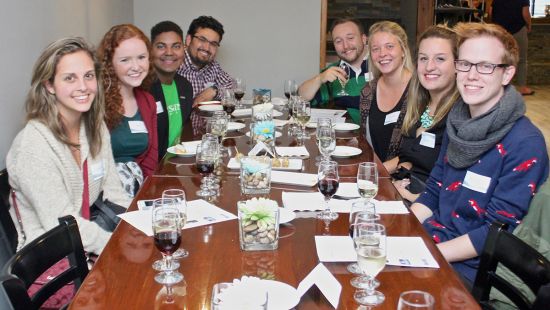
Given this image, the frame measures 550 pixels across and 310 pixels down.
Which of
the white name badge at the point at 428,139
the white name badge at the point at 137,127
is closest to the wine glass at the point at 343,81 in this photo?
the white name badge at the point at 428,139

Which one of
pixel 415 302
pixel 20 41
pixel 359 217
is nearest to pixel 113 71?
pixel 20 41

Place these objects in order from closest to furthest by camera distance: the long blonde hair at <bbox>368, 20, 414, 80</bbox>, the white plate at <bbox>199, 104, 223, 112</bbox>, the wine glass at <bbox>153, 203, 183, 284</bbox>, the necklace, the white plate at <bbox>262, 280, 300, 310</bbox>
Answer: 1. the white plate at <bbox>262, 280, 300, 310</bbox>
2. the wine glass at <bbox>153, 203, 183, 284</bbox>
3. the necklace
4. the long blonde hair at <bbox>368, 20, 414, 80</bbox>
5. the white plate at <bbox>199, 104, 223, 112</bbox>

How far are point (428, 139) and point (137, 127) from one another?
1475 millimetres

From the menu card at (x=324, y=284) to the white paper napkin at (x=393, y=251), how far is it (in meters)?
0.09

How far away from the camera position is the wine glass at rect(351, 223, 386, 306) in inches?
53.0

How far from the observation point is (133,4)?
19.0 feet

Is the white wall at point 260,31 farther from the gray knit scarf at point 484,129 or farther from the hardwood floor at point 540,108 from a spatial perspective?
the gray knit scarf at point 484,129

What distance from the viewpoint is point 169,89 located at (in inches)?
151

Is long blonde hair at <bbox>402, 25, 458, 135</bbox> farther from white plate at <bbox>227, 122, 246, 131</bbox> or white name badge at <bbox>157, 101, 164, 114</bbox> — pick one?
white name badge at <bbox>157, 101, 164, 114</bbox>

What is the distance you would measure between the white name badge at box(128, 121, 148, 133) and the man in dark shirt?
12.7 inches

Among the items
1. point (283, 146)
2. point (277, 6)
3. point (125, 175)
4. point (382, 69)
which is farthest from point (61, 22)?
point (277, 6)

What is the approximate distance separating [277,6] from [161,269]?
15.4 ft

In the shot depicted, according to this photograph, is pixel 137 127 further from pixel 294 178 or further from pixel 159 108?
pixel 294 178

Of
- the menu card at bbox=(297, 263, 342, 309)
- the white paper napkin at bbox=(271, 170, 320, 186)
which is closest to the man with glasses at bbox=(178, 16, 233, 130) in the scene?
the white paper napkin at bbox=(271, 170, 320, 186)
